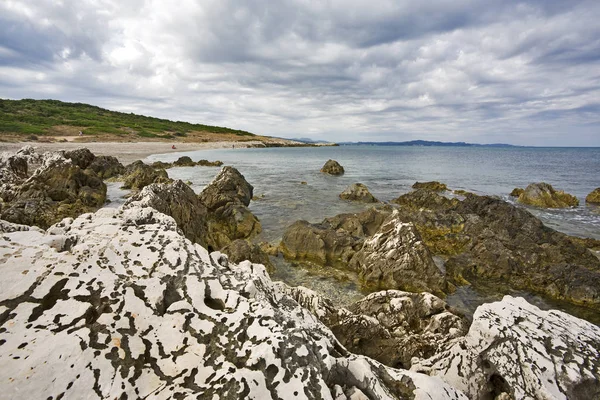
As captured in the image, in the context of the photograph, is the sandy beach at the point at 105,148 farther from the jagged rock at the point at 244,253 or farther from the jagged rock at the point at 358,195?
the jagged rock at the point at 244,253

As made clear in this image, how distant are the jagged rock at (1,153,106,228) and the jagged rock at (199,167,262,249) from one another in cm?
623

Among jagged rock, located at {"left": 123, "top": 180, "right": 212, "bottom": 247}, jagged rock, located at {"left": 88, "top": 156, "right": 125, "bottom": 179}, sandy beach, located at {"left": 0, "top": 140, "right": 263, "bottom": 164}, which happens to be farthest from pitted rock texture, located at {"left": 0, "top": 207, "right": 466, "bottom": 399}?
sandy beach, located at {"left": 0, "top": 140, "right": 263, "bottom": 164}

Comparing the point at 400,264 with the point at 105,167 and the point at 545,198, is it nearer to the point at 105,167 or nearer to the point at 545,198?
the point at 545,198

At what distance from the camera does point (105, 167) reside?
105 ft

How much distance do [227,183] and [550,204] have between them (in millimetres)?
28925

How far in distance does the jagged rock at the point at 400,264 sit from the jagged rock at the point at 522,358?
18.5 ft

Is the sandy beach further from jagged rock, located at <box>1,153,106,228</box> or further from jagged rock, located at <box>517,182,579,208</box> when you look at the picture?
jagged rock, located at <box>517,182,579,208</box>

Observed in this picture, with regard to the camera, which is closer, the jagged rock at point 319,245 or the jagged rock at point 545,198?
the jagged rock at point 319,245

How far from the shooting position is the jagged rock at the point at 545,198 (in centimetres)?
2811

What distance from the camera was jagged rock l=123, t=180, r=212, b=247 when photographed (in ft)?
35.1

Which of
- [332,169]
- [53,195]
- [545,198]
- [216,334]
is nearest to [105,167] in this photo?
[53,195]

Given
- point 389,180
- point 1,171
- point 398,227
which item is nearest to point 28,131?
point 1,171

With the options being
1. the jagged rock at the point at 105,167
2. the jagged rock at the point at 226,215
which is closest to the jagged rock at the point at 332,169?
the jagged rock at the point at 105,167

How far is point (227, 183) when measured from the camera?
20859mm
